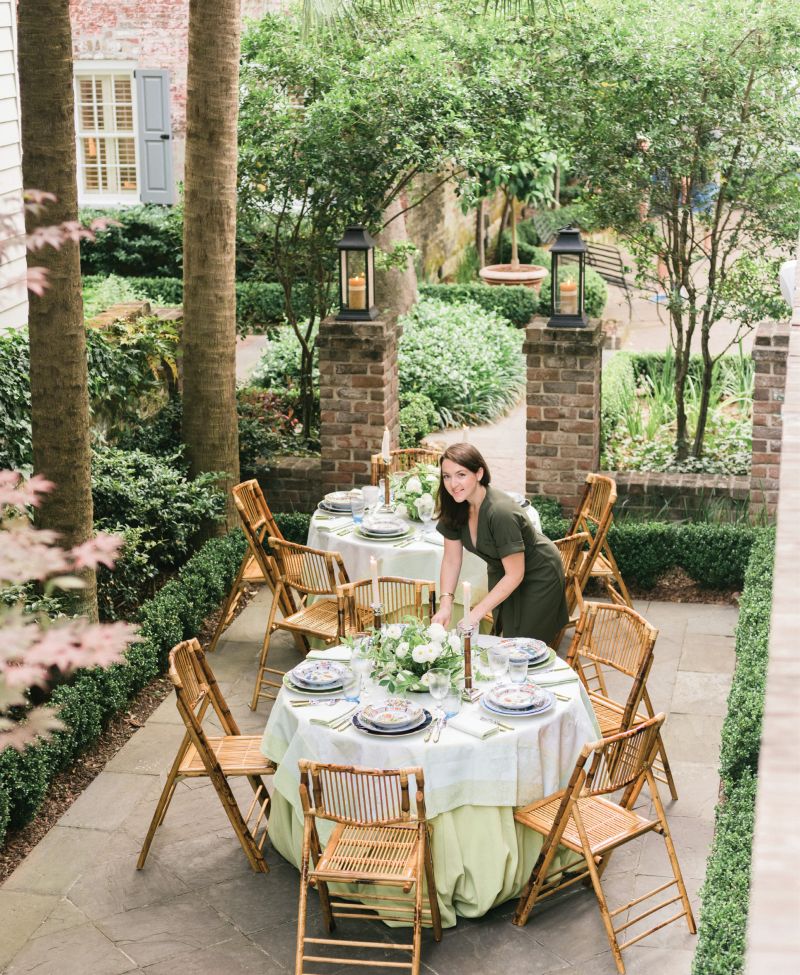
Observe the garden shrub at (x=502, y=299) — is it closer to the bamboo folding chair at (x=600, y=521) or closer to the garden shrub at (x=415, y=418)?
the garden shrub at (x=415, y=418)

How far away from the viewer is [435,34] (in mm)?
11641

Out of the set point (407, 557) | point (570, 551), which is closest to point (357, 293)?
point (407, 557)

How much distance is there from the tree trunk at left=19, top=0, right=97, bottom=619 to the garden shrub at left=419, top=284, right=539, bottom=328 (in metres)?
9.47

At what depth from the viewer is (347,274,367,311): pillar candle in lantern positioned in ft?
28.6

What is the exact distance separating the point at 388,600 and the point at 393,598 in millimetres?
33

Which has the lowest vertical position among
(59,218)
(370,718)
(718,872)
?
(718,872)

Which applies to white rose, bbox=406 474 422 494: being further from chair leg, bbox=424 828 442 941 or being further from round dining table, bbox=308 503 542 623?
chair leg, bbox=424 828 442 941

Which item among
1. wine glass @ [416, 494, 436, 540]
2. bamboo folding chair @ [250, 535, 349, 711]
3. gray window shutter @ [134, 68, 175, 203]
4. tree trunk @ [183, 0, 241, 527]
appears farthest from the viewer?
gray window shutter @ [134, 68, 175, 203]

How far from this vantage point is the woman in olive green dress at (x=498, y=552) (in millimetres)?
5574

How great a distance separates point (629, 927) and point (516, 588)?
166 centimetres

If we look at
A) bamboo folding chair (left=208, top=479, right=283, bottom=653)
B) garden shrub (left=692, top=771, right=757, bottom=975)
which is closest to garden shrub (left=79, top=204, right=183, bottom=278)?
→ bamboo folding chair (left=208, top=479, right=283, bottom=653)

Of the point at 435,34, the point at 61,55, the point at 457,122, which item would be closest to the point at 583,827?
the point at 61,55

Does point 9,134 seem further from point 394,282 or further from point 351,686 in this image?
point 351,686

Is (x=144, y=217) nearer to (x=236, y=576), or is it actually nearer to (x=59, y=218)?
(x=236, y=576)
